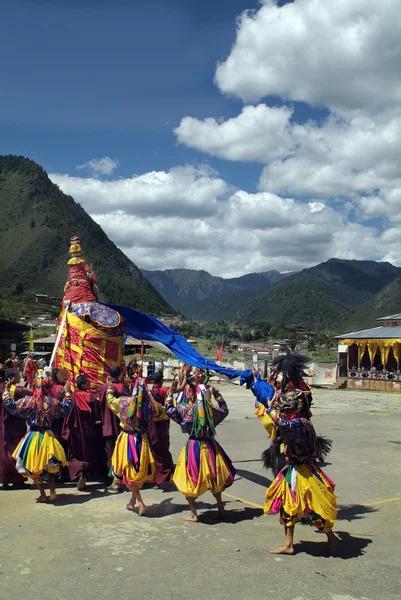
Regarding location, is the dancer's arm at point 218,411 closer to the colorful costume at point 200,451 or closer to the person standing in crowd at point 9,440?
the colorful costume at point 200,451

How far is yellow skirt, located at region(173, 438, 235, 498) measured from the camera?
20.3 ft

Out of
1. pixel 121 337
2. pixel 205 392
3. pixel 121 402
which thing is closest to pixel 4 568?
pixel 121 402

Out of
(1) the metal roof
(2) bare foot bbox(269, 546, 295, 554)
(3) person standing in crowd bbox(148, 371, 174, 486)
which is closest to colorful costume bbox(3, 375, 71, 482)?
(3) person standing in crowd bbox(148, 371, 174, 486)

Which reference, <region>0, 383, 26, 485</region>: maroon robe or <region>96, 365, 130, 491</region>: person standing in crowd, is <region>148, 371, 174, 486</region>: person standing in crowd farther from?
<region>0, 383, 26, 485</region>: maroon robe

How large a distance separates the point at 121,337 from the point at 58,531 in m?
5.16

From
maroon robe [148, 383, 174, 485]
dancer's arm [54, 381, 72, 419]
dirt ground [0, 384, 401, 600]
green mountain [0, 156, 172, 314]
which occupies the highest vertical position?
green mountain [0, 156, 172, 314]

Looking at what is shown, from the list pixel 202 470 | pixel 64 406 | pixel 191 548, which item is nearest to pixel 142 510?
pixel 202 470

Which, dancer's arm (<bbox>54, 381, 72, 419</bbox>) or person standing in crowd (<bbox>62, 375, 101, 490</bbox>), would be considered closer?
dancer's arm (<bbox>54, 381, 72, 419</bbox>)

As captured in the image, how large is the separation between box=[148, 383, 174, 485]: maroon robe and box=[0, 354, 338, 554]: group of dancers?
2 cm

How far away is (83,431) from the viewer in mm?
8383

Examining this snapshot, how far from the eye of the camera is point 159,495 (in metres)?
7.57

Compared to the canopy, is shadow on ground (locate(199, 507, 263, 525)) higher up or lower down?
lower down

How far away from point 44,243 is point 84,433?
117415 mm

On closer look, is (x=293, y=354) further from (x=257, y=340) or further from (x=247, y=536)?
(x=257, y=340)
